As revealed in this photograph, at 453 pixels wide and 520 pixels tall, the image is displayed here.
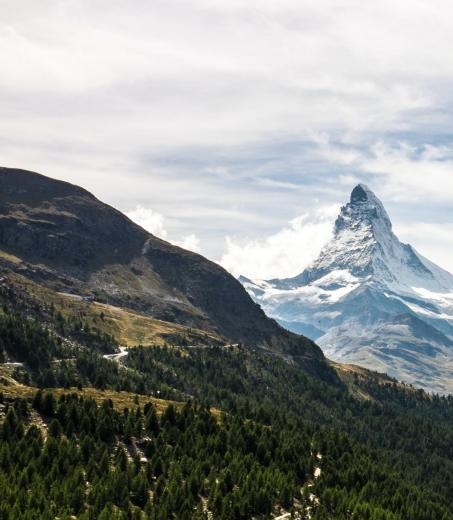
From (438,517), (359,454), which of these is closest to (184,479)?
(438,517)

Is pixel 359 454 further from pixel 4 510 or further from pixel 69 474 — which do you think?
pixel 4 510

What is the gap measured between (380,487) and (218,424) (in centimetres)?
4429

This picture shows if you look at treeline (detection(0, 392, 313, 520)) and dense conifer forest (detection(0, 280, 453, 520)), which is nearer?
treeline (detection(0, 392, 313, 520))

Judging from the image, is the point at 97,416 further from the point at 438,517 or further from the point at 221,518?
the point at 438,517

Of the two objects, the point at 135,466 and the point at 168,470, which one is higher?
the point at 135,466

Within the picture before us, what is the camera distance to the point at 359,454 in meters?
198

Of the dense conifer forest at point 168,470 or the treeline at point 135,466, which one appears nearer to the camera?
the treeline at point 135,466

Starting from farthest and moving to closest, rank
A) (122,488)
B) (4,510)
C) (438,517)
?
(438,517) → (122,488) → (4,510)

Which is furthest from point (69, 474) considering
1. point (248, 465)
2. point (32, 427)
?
point (248, 465)

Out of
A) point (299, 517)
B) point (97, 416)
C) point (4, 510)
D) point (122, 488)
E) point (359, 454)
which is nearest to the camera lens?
point (4, 510)

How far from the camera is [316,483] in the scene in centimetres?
14488

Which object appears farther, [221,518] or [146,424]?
[146,424]

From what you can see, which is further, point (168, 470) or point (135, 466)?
point (168, 470)

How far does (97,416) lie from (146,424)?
13.4 meters
